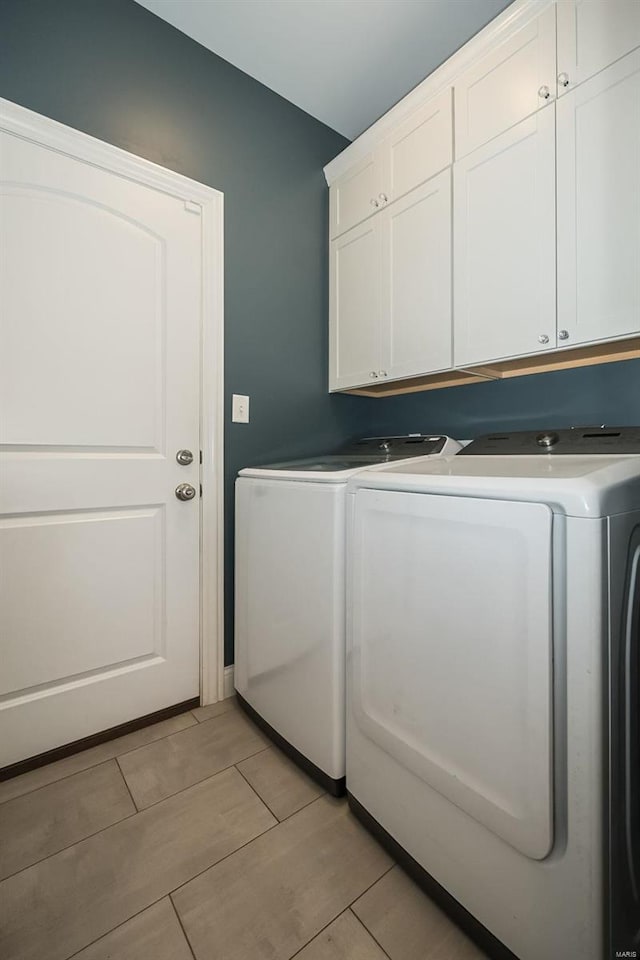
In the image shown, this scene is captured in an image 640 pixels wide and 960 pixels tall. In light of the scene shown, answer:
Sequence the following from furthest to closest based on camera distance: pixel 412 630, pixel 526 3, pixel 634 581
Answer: pixel 526 3, pixel 412 630, pixel 634 581

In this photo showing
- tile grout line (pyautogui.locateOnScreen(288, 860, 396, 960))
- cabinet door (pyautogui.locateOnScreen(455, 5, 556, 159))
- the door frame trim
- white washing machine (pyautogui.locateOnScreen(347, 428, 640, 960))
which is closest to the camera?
white washing machine (pyautogui.locateOnScreen(347, 428, 640, 960))

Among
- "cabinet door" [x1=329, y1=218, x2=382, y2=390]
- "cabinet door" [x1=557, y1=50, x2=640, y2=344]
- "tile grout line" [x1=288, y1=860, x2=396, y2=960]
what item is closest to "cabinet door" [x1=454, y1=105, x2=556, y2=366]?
"cabinet door" [x1=557, y1=50, x2=640, y2=344]

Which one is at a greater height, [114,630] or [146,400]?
[146,400]

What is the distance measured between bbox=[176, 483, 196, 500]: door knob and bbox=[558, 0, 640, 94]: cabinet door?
174 cm

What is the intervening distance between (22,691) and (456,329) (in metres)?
1.91

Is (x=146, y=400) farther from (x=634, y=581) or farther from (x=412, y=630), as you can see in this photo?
(x=634, y=581)

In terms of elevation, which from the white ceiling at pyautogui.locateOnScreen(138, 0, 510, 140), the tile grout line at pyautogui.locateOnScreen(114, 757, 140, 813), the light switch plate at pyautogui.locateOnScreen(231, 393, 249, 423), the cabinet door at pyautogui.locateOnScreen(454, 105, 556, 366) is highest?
the white ceiling at pyautogui.locateOnScreen(138, 0, 510, 140)

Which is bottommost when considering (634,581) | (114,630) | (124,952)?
(124,952)

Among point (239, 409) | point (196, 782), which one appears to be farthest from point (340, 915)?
point (239, 409)

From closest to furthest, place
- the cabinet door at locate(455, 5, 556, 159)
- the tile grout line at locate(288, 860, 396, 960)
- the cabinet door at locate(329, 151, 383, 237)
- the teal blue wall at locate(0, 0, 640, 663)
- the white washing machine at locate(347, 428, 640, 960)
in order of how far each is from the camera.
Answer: the white washing machine at locate(347, 428, 640, 960) < the tile grout line at locate(288, 860, 396, 960) < the cabinet door at locate(455, 5, 556, 159) < the teal blue wall at locate(0, 0, 640, 663) < the cabinet door at locate(329, 151, 383, 237)

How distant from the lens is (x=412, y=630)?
93cm

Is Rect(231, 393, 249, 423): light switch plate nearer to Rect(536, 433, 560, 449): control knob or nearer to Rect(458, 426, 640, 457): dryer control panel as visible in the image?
Rect(458, 426, 640, 457): dryer control panel

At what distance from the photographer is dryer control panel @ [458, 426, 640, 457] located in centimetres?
128

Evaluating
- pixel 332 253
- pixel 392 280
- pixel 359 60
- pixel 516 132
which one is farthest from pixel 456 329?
pixel 359 60
